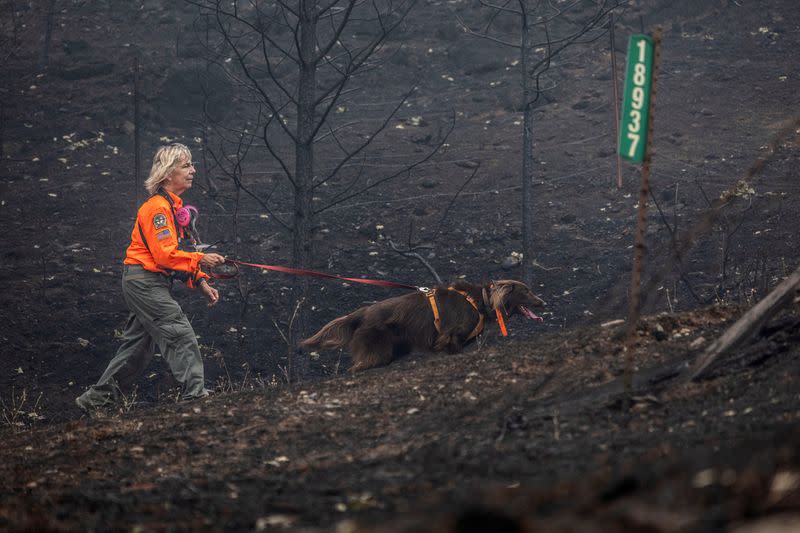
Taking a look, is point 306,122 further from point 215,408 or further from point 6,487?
point 6,487

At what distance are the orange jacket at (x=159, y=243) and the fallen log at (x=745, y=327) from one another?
4.14 metres

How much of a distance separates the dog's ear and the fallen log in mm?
3611

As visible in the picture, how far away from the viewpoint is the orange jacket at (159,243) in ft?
23.2

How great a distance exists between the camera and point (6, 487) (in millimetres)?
4301

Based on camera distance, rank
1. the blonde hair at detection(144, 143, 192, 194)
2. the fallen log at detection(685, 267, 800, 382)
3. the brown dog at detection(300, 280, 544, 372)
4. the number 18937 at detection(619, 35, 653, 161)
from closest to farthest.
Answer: the number 18937 at detection(619, 35, 653, 161) < the fallen log at detection(685, 267, 800, 382) < the blonde hair at detection(144, 143, 192, 194) < the brown dog at detection(300, 280, 544, 372)

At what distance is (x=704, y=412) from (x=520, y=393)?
1434 millimetres

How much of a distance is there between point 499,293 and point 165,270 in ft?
10.1

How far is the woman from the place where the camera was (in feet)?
23.3

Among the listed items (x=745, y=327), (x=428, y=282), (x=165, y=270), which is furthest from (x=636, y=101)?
(x=428, y=282)

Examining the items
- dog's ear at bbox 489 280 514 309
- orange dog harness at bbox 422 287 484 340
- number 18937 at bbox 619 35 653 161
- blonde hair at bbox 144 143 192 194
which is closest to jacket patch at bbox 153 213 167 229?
blonde hair at bbox 144 143 192 194

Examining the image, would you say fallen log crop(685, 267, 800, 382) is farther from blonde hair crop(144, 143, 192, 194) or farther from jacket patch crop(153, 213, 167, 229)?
blonde hair crop(144, 143, 192, 194)

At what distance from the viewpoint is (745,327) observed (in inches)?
185

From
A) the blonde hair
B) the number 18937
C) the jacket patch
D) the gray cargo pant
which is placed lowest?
the gray cargo pant

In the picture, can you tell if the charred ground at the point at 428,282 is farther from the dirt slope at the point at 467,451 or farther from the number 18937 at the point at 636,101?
the number 18937 at the point at 636,101
